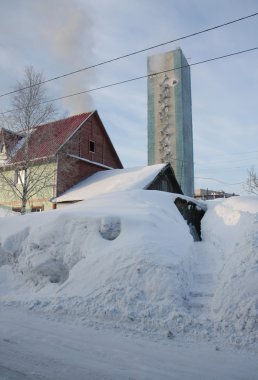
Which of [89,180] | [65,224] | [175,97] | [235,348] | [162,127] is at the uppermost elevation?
[175,97]

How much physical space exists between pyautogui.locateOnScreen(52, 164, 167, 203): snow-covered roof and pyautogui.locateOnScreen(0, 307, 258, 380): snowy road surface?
14.0 meters

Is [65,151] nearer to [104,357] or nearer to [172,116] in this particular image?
[104,357]

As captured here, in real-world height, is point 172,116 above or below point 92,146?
above

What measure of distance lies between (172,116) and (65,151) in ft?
131

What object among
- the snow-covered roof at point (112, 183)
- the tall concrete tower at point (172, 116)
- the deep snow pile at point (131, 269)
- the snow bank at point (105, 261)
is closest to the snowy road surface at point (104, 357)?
the deep snow pile at point (131, 269)

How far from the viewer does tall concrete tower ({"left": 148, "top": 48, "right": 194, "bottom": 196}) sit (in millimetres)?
56812

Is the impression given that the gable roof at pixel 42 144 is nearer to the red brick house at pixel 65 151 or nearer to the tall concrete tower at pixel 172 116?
the red brick house at pixel 65 151

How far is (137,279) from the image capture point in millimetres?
5672

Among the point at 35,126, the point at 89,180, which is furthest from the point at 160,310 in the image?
the point at 89,180

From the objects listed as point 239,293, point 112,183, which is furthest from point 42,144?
point 239,293

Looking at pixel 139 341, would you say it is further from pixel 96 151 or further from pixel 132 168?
pixel 96 151

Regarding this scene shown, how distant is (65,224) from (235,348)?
4776mm

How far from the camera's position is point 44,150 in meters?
19.3

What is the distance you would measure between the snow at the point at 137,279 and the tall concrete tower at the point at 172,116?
4767 centimetres
